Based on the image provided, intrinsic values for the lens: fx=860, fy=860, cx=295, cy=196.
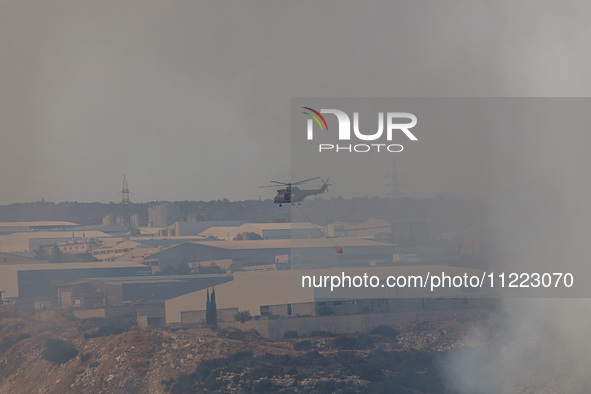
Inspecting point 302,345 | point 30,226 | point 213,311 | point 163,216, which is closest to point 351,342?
point 302,345

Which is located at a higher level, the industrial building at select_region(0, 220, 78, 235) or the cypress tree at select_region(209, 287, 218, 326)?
the industrial building at select_region(0, 220, 78, 235)

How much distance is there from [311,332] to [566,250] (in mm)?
9706

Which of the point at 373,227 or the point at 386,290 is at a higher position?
the point at 373,227

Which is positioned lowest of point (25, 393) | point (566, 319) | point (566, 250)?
point (25, 393)

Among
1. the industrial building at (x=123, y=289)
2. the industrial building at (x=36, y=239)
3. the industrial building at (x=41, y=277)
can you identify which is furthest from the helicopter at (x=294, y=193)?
the industrial building at (x=36, y=239)

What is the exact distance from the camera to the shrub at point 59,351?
30.8 m

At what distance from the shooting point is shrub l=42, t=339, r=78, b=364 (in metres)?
30.8

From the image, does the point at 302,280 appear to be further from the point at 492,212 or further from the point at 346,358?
the point at 492,212

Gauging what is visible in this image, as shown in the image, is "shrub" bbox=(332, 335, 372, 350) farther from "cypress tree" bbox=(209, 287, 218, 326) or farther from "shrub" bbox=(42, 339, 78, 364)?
"shrub" bbox=(42, 339, 78, 364)

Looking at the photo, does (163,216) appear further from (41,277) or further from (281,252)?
(41,277)

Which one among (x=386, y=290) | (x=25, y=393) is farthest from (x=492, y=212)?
(x=25, y=393)

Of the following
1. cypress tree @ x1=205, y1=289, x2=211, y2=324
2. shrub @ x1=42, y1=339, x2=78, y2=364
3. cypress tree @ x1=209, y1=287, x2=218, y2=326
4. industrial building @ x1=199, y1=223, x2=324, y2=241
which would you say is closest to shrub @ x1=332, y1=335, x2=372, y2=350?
cypress tree @ x1=209, y1=287, x2=218, y2=326

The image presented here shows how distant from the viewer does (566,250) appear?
31.1m

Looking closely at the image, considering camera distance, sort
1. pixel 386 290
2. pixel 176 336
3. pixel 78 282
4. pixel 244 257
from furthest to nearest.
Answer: pixel 244 257 → pixel 78 282 → pixel 386 290 → pixel 176 336
